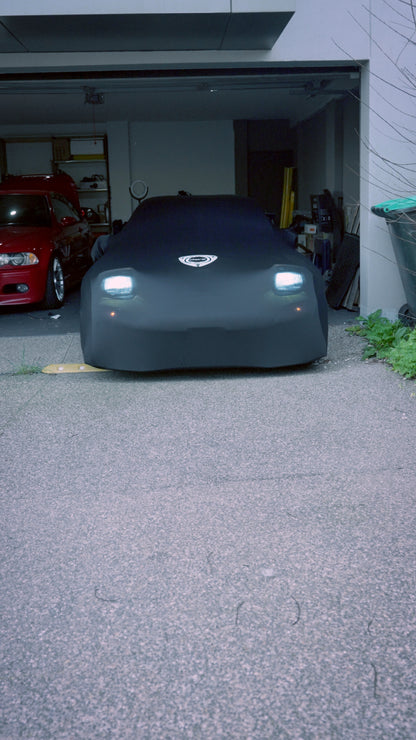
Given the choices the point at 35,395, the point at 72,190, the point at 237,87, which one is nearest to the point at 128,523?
the point at 35,395

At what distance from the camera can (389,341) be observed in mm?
6797

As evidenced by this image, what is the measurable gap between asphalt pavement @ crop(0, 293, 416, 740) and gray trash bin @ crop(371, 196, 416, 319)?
1.97 metres

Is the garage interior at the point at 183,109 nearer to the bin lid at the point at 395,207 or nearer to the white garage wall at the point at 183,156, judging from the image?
the white garage wall at the point at 183,156

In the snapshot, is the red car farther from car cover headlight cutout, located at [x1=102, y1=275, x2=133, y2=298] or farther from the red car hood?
car cover headlight cutout, located at [x1=102, y1=275, x2=133, y2=298]

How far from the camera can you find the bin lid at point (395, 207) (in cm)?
680

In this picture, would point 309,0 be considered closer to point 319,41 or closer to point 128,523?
point 319,41

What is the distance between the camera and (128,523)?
330cm

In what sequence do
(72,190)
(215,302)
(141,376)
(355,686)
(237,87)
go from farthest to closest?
(72,190)
(237,87)
(141,376)
(215,302)
(355,686)

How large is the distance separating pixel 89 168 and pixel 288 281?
1601 centimetres

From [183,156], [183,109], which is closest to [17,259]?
[183,109]

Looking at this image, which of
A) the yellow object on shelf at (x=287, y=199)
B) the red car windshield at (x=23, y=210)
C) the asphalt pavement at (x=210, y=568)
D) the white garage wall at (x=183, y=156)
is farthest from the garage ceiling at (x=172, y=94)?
the asphalt pavement at (x=210, y=568)

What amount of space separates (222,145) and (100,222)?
144 inches

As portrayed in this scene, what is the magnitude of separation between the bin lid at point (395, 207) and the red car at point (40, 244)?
436 centimetres

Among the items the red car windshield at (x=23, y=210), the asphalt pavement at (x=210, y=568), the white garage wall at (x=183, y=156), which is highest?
the white garage wall at (x=183, y=156)
